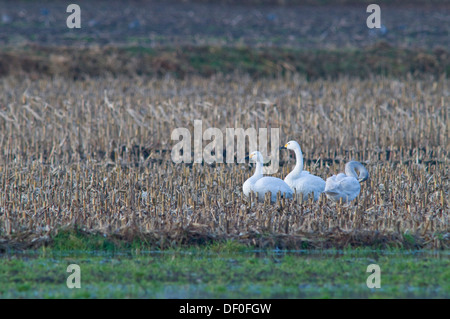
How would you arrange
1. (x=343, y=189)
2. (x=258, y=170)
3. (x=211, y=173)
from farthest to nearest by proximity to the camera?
(x=211, y=173) < (x=258, y=170) < (x=343, y=189)

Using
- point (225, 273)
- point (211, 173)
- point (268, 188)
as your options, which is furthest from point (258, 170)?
point (225, 273)

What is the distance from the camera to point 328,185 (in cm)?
848

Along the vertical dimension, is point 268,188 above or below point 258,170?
below

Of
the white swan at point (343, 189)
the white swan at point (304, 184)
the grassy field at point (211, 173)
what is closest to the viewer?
the grassy field at point (211, 173)

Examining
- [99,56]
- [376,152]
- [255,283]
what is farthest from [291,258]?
[99,56]

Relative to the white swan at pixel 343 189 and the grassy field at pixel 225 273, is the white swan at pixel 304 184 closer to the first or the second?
the white swan at pixel 343 189

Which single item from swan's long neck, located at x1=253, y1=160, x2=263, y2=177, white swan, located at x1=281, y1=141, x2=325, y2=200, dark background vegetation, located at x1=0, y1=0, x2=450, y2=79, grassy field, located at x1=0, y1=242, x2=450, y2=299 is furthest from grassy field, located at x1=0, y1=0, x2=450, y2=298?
swan's long neck, located at x1=253, y1=160, x2=263, y2=177

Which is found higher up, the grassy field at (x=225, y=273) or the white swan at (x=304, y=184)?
the white swan at (x=304, y=184)

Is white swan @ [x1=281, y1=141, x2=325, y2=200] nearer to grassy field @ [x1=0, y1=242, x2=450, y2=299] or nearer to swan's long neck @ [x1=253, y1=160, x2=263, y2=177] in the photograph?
swan's long neck @ [x1=253, y1=160, x2=263, y2=177]

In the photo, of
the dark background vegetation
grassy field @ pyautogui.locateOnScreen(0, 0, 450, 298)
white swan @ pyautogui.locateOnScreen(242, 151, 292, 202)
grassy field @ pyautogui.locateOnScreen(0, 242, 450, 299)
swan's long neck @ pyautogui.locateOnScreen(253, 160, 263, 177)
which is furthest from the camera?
the dark background vegetation

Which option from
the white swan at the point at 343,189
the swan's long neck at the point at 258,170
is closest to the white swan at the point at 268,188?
the swan's long neck at the point at 258,170

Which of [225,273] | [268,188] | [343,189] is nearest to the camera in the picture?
[225,273]

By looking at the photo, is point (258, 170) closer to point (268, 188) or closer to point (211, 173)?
point (268, 188)

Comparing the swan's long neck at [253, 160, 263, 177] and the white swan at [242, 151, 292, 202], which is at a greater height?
the swan's long neck at [253, 160, 263, 177]
